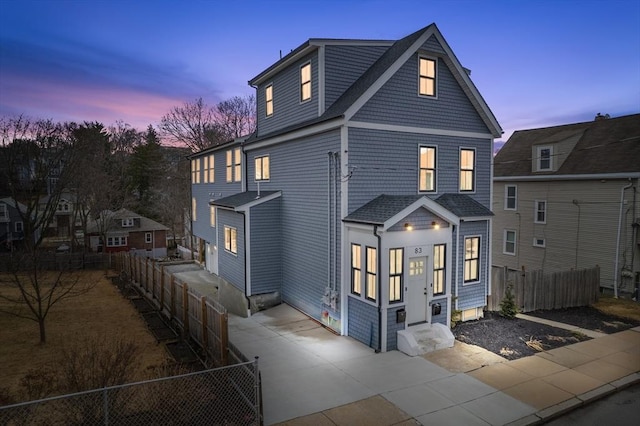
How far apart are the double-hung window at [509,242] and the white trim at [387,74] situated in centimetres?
1593

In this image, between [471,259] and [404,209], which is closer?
[404,209]

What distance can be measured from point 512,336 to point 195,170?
22.0 m

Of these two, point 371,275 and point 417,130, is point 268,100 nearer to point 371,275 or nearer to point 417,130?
point 417,130

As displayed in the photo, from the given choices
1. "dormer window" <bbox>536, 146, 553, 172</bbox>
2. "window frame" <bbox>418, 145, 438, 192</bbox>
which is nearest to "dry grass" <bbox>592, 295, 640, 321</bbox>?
"dormer window" <bbox>536, 146, 553, 172</bbox>

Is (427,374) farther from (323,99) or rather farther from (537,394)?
(323,99)

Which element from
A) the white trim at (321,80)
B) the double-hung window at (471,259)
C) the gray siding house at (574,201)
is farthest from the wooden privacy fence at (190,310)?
the gray siding house at (574,201)

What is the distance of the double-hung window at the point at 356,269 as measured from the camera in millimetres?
11574

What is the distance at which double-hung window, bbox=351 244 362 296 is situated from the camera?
11.6m

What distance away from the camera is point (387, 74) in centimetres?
1230

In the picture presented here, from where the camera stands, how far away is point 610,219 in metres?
19.6

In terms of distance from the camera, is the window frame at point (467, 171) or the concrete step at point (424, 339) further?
the window frame at point (467, 171)

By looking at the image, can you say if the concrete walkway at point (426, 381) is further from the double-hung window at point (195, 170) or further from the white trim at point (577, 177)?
the double-hung window at point (195, 170)

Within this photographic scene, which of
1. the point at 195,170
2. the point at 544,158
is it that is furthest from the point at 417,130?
the point at 195,170

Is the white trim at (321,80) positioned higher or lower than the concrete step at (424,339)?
higher
